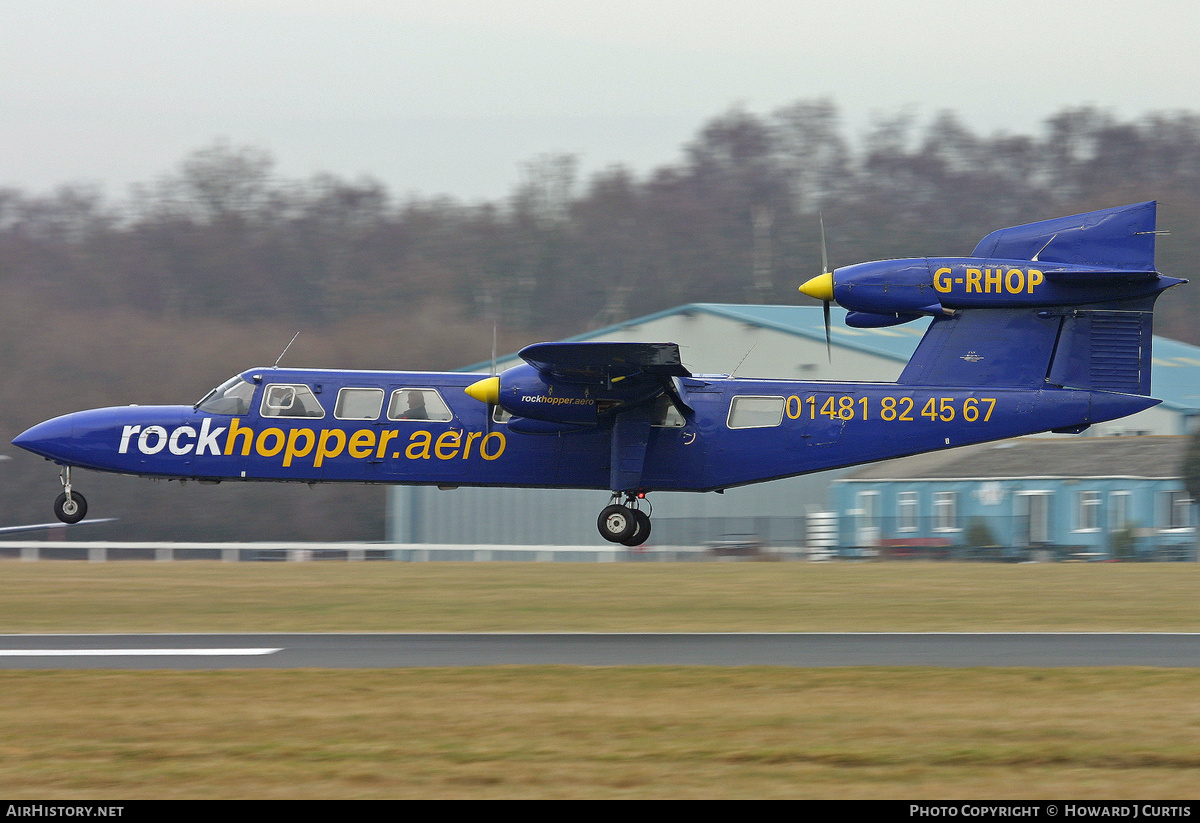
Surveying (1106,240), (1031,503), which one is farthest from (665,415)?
(1031,503)

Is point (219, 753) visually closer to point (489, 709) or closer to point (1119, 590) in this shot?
point (489, 709)

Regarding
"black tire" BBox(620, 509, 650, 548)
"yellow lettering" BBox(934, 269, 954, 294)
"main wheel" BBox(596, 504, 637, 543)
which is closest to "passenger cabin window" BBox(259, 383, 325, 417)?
"main wheel" BBox(596, 504, 637, 543)

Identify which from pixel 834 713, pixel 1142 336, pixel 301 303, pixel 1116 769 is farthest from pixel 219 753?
pixel 301 303

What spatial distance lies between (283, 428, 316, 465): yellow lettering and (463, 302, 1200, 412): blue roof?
66.5 feet

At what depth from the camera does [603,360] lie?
698 inches

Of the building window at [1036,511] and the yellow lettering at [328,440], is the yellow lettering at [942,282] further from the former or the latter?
the building window at [1036,511]

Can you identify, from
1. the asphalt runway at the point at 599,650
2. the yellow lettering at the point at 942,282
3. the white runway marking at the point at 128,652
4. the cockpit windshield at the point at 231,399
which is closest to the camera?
the asphalt runway at the point at 599,650

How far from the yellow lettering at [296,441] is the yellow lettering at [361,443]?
0.57 metres

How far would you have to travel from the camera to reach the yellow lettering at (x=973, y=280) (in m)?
17.7

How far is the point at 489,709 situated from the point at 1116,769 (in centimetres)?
548

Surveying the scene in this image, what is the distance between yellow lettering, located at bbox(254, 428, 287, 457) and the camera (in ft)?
61.3

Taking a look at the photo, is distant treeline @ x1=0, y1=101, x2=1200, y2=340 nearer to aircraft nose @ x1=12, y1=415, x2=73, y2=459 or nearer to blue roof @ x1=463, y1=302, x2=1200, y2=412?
blue roof @ x1=463, y1=302, x2=1200, y2=412

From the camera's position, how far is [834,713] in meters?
12.0

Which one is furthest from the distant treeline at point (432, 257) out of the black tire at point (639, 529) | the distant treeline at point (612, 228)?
the black tire at point (639, 529)
